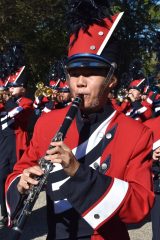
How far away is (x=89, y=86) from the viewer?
6.68ft

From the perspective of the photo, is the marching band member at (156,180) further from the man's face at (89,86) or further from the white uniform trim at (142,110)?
the white uniform trim at (142,110)

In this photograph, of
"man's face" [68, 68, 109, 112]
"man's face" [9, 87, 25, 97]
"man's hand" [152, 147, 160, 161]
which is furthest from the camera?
"man's face" [9, 87, 25, 97]

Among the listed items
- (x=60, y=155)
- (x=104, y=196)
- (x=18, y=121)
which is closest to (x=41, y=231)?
(x=18, y=121)

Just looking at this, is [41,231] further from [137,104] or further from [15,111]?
[137,104]

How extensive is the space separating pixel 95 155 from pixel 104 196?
283 mm

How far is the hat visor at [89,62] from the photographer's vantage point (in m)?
2.06

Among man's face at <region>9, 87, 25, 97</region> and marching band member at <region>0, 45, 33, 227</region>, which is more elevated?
man's face at <region>9, 87, 25, 97</region>

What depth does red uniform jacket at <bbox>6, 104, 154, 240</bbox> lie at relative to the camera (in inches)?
73.0

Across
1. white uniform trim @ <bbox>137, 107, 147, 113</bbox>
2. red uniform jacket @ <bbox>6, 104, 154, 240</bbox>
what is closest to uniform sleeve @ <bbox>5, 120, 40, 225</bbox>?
red uniform jacket @ <bbox>6, 104, 154, 240</bbox>

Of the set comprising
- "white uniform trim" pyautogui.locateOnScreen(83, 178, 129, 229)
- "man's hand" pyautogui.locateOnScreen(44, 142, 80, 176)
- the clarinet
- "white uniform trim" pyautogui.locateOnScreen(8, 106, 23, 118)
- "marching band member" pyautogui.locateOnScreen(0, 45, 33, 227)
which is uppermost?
"man's hand" pyautogui.locateOnScreen(44, 142, 80, 176)

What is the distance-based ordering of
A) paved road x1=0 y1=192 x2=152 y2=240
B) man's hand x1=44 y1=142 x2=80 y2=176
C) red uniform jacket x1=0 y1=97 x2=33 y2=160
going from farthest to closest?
red uniform jacket x1=0 y1=97 x2=33 y2=160 → paved road x1=0 y1=192 x2=152 y2=240 → man's hand x1=44 y1=142 x2=80 y2=176

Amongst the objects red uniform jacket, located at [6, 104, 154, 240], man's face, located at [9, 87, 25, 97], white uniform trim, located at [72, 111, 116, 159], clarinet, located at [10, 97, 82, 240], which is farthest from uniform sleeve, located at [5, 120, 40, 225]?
man's face, located at [9, 87, 25, 97]

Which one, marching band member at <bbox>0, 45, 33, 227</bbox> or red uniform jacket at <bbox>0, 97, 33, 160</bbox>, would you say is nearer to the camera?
marching band member at <bbox>0, 45, 33, 227</bbox>

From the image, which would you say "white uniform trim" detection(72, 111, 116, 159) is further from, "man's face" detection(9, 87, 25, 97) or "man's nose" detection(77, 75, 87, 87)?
"man's face" detection(9, 87, 25, 97)
